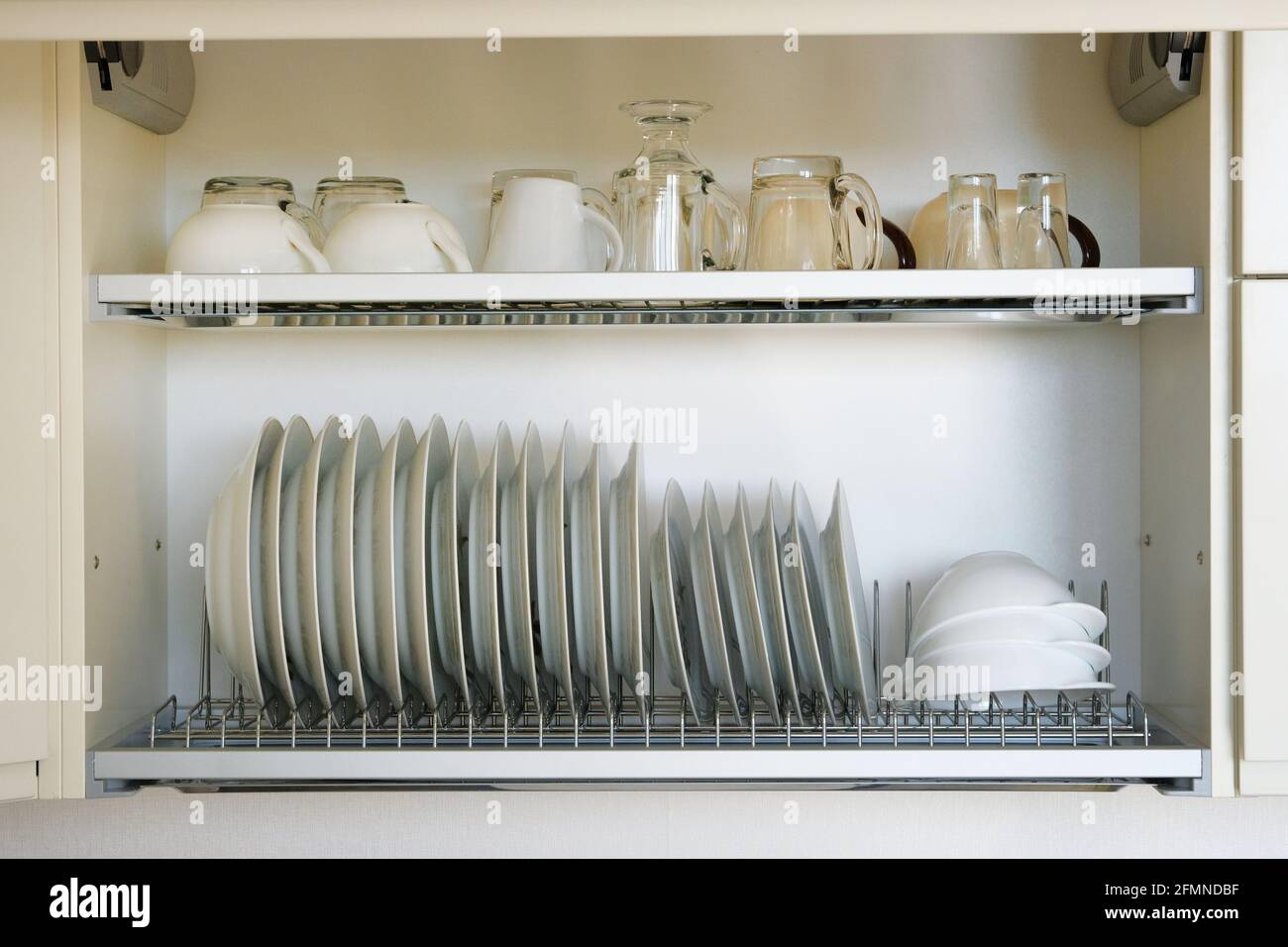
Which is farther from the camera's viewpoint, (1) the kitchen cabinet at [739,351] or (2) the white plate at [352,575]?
(1) the kitchen cabinet at [739,351]

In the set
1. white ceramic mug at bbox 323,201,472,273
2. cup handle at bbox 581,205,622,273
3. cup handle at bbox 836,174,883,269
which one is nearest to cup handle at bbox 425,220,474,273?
white ceramic mug at bbox 323,201,472,273

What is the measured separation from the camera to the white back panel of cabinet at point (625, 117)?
46.6 inches

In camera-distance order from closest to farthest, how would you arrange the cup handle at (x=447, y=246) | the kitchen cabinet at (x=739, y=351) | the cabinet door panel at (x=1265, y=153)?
the cabinet door panel at (x=1265, y=153), the cup handle at (x=447, y=246), the kitchen cabinet at (x=739, y=351)

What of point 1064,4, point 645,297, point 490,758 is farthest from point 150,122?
point 1064,4

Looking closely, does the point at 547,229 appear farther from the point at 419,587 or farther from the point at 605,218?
the point at 419,587

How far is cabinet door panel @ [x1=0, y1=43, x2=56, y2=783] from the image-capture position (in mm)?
952

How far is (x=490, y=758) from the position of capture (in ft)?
3.18

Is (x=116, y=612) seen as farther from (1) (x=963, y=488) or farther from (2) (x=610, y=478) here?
(1) (x=963, y=488)

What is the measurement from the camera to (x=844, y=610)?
1.00m

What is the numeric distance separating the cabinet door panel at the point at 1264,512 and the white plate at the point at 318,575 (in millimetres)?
708

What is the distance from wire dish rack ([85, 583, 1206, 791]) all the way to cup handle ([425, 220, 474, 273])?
366mm

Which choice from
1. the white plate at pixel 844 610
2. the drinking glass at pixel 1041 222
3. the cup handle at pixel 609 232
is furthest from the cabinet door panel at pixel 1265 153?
the cup handle at pixel 609 232

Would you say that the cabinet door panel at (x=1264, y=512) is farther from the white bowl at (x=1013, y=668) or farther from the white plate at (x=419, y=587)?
the white plate at (x=419, y=587)

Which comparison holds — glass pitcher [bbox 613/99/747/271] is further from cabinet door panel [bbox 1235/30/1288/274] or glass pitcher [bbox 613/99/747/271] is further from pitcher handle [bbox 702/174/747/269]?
cabinet door panel [bbox 1235/30/1288/274]
